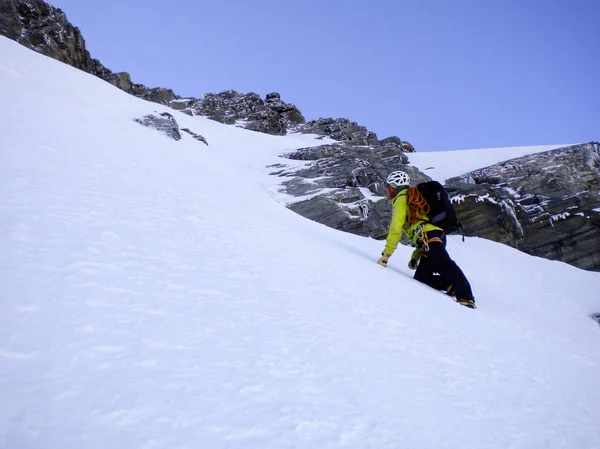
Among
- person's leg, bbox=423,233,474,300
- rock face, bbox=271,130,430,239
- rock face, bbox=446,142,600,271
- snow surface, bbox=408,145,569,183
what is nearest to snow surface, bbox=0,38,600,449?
person's leg, bbox=423,233,474,300

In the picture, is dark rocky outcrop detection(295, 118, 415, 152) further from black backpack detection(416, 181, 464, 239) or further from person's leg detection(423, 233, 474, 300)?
person's leg detection(423, 233, 474, 300)

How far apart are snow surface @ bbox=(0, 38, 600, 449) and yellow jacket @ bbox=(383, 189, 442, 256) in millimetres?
1392

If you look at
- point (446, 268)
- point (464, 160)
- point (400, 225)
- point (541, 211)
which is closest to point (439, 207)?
point (400, 225)

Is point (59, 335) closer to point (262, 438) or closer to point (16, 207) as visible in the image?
point (262, 438)

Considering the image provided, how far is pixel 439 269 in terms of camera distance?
739 centimetres

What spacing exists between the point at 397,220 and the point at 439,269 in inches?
49.0

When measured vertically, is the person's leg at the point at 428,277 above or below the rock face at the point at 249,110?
below

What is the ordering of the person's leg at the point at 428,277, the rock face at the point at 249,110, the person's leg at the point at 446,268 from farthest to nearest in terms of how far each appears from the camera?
the rock face at the point at 249,110 → the person's leg at the point at 428,277 → the person's leg at the point at 446,268

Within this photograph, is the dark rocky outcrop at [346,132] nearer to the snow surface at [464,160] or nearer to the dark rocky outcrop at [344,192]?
the snow surface at [464,160]

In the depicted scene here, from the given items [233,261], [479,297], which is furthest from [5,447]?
[479,297]

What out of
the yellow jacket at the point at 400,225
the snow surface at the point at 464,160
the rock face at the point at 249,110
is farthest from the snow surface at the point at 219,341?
the rock face at the point at 249,110

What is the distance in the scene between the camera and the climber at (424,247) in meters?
7.13

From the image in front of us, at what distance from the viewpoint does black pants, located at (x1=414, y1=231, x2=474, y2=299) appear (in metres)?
7.09

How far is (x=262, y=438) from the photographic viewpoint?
6.00 ft
